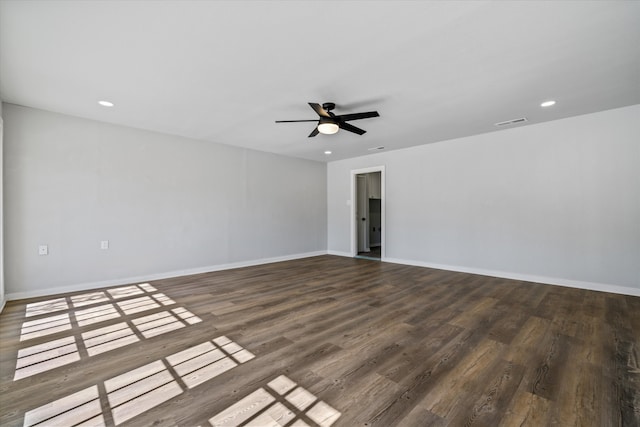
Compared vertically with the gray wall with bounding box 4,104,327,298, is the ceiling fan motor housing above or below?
above

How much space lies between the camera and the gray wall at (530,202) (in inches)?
149

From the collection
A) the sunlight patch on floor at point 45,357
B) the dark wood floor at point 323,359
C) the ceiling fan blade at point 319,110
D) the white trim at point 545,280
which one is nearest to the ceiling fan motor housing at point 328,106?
the ceiling fan blade at point 319,110

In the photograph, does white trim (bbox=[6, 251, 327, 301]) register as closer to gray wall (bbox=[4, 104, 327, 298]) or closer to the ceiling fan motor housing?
gray wall (bbox=[4, 104, 327, 298])

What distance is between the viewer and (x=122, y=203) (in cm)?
436

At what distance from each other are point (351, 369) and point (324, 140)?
4180 mm

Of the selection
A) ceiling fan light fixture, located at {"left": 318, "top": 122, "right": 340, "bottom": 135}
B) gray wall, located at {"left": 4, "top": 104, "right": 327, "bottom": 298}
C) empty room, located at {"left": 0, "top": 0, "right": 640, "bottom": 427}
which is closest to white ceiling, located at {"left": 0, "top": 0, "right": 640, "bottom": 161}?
empty room, located at {"left": 0, "top": 0, "right": 640, "bottom": 427}

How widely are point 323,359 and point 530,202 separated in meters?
Answer: 4.48

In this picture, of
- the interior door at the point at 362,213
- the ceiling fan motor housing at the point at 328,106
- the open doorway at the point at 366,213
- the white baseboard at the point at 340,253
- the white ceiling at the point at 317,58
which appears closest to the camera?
the white ceiling at the point at 317,58

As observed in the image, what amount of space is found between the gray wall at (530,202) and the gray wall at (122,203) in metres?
3.22

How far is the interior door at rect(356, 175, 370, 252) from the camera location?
759 centimetres

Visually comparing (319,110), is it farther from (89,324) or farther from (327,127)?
(89,324)

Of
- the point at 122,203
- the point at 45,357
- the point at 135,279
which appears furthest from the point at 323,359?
the point at 122,203

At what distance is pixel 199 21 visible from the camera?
2.04 meters

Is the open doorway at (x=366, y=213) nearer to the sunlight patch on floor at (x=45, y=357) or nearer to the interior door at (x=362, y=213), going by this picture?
the interior door at (x=362, y=213)
